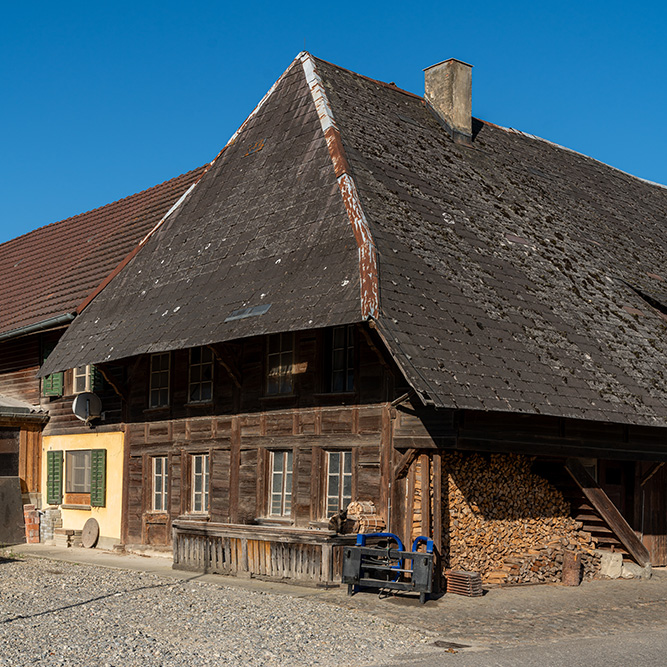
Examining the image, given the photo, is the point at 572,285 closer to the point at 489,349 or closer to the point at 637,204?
the point at 489,349

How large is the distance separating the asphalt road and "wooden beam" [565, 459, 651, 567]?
16.5 ft

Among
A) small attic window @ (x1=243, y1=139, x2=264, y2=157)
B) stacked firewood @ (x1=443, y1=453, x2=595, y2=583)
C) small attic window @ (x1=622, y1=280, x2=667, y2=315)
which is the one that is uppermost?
small attic window @ (x1=243, y1=139, x2=264, y2=157)

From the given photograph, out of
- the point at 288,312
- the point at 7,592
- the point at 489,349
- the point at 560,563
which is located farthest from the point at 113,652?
the point at 560,563

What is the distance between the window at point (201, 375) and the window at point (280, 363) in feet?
5.07

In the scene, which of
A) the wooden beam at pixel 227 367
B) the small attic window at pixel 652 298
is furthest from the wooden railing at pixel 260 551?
the small attic window at pixel 652 298

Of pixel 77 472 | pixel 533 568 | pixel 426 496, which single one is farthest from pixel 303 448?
pixel 77 472

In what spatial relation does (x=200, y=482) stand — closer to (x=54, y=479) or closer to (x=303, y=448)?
(x=303, y=448)

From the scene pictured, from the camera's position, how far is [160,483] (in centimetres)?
1844

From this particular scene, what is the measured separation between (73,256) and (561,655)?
1780 cm

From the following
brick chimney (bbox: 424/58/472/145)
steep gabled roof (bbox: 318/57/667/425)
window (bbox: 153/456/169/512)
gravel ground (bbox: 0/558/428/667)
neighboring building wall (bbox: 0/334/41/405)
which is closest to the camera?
gravel ground (bbox: 0/558/428/667)

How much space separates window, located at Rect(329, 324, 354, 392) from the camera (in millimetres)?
15070

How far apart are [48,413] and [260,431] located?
7.32 meters

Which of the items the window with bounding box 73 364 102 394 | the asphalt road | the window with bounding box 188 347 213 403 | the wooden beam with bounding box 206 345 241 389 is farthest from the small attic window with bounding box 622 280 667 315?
the window with bounding box 73 364 102 394

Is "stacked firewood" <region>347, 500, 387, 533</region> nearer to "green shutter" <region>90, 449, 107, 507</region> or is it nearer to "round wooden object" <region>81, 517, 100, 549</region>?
"green shutter" <region>90, 449, 107, 507</region>
